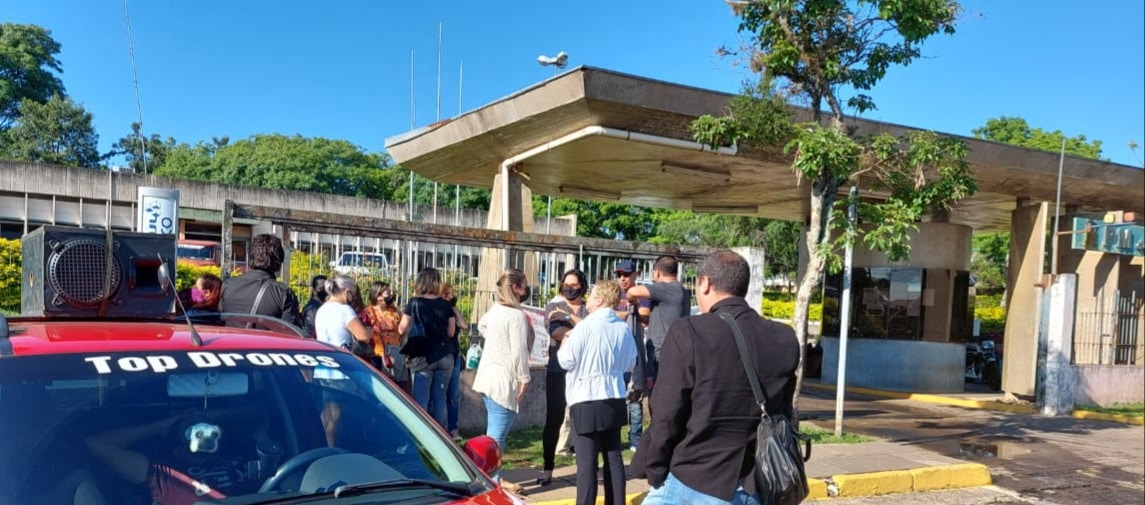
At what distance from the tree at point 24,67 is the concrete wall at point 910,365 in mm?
13362

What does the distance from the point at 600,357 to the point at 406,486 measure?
2.67 m

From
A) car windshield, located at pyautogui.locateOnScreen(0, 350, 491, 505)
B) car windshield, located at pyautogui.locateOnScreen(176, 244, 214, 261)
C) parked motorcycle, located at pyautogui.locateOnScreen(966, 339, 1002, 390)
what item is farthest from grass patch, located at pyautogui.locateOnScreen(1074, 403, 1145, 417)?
car windshield, located at pyautogui.locateOnScreen(176, 244, 214, 261)

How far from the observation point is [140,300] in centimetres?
400

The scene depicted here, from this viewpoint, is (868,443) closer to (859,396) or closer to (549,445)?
(549,445)

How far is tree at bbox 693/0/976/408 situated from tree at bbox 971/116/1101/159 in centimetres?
2880

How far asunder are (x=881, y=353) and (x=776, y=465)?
13.3 meters

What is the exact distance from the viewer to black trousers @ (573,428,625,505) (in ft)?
16.9

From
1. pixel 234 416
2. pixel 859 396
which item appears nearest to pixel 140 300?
pixel 234 416

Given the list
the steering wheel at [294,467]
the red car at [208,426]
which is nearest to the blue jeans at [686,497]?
the red car at [208,426]

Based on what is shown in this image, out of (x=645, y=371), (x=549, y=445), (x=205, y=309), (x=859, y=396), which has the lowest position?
(x=859, y=396)

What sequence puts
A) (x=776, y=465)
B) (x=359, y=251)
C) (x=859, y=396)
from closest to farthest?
(x=776, y=465), (x=359, y=251), (x=859, y=396)

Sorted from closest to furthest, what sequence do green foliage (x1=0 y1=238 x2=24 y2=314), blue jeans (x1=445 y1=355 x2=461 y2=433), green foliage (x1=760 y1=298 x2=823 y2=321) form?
blue jeans (x1=445 y1=355 x2=461 y2=433) < green foliage (x1=0 y1=238 x2=24 y2=314) < green foliage (x1=760 y1=298 x2=823 y2=321)

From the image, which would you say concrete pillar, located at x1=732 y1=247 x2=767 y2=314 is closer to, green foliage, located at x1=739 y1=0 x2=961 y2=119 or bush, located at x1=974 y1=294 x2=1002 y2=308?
green foliage, located at x1=739 y1=0 x2=961 y2=119

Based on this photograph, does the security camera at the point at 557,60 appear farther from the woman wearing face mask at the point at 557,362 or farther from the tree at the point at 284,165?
the tree at the point at 284,165
